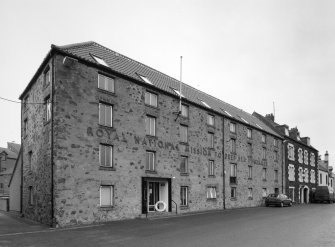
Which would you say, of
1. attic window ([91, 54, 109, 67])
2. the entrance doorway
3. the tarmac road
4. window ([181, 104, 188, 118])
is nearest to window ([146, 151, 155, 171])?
the entrance doorway

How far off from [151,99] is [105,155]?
19.6 ft

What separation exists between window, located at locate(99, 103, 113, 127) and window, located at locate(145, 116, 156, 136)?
3321mm

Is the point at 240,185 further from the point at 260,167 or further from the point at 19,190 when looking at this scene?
the point at 19,190

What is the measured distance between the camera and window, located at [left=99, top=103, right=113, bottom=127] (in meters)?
20.6

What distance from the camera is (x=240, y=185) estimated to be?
34.5m

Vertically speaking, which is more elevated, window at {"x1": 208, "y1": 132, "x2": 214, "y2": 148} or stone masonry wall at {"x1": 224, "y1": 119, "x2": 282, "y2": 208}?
window at {"x1": 208, "y1": 132, "x2": 214, "y2": 148}

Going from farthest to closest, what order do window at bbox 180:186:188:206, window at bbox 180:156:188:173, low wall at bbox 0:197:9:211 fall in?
1. low wall at bbox 0:197:9:211
2. window at bbox 180:156:188:173
3. window at bbox 180:186:188:206

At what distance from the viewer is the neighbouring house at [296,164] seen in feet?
153

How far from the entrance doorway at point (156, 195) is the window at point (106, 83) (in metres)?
6.38

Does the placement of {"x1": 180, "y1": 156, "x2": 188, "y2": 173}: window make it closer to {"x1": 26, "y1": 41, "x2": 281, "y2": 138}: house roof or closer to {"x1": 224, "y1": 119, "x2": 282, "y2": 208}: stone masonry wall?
{"x1": 26, "y1": 41, "x2": 281, "y2": 138}: house roof

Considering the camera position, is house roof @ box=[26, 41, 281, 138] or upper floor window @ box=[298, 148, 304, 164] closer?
house roof @ box=[26, 41, 281, 138]

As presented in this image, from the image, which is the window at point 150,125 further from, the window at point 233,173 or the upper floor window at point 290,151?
the upper floor window at point 290,151

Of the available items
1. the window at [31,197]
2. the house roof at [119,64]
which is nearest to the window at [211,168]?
the house roof at [119,64]

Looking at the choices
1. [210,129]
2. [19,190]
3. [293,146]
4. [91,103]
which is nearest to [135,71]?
[91,103]
